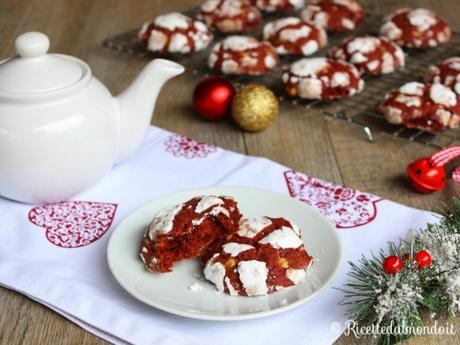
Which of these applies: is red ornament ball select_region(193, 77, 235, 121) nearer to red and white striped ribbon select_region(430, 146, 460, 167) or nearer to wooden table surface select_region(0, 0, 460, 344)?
wooden table surface select_region(0, 0, 460, 344)

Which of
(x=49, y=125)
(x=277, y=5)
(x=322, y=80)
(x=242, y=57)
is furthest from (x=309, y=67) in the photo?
(x=49, y=125)

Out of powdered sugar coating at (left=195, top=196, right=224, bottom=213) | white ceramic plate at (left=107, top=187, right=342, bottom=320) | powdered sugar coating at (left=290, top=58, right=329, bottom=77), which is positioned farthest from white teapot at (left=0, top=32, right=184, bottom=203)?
powdered sugar coating at (left=290, top=58, right=329, bottom=77)

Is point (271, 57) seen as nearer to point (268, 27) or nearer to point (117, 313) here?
point (268, 27)

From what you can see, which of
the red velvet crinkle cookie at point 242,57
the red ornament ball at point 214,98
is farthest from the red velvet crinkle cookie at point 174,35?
the red ornament ball at point 214,98

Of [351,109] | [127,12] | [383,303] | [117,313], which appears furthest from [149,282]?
[127,12]

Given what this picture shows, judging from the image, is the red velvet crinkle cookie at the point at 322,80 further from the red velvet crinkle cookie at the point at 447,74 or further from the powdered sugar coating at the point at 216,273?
the powdered sugar coating at the point at 216,273

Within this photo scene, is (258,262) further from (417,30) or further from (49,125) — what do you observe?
(417,30)

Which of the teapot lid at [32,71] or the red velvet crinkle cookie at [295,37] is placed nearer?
the teapot lid at [32,71]
